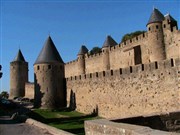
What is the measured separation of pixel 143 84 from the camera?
1577 centimetres

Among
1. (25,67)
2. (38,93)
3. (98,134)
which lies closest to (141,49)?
(38,93)

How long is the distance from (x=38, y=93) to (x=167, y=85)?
1557 cm

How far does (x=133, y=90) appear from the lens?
54.7ft

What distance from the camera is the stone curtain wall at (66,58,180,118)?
549 inches

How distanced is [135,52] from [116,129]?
25.2 m

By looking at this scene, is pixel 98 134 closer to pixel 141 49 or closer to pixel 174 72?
pixel 174 72

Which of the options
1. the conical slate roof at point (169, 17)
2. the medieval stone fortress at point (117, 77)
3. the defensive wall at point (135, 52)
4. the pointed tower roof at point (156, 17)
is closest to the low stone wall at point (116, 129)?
the medieval stone fortress at point (117, 77)

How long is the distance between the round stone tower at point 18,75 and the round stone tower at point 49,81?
1687 centimetres

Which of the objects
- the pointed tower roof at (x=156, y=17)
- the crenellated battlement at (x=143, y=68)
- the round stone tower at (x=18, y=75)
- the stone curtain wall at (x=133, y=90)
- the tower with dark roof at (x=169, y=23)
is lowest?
the stone curtain wall at (x=133, y=90)

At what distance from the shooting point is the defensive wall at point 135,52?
2520 centimetres

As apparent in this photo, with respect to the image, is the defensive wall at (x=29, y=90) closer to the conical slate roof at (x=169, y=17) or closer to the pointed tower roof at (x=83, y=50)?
the pointed tower roof at (x=83, y=50)

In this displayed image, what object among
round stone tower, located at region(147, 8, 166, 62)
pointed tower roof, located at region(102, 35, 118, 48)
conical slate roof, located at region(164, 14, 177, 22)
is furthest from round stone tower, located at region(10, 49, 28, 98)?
conical slate roof, located at region(164, 14, 177, 22)

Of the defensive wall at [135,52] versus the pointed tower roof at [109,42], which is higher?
the pointed tower roof at [109,42]

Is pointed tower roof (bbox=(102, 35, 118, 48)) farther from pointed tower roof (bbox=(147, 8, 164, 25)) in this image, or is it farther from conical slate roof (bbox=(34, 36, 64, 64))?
pointed tower roof (bbox=(147, 8, 164, 25))
